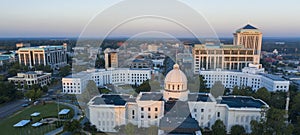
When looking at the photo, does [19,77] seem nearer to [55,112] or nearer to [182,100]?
[55,112]

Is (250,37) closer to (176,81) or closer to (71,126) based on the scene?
(176,81)

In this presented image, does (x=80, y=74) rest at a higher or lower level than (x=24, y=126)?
higher

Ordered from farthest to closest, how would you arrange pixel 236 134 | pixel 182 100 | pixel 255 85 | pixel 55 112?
pixel 255 85, pixel 55 112, pixel 182 100, pixel 236 134

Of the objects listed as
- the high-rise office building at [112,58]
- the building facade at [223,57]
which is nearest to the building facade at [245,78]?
the building facade at [223,57]

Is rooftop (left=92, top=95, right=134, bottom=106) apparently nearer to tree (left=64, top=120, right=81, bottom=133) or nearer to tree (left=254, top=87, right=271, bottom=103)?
tree (left=64, top=120, right=81, bottom=133)

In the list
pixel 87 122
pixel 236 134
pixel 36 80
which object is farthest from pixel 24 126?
pixel 236 134

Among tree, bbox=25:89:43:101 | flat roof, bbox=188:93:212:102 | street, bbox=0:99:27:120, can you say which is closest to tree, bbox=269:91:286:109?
flat roof, bbox=188:93:212:102

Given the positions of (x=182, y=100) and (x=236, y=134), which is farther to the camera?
(x=182, y=100)

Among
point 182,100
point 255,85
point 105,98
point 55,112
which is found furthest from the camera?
point 255,85
